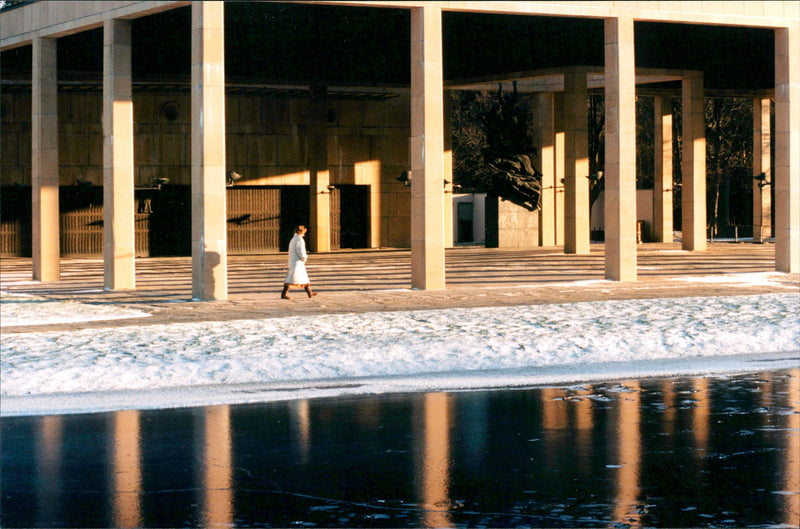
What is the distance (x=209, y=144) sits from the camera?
84.5 ft

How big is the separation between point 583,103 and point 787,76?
14.2m

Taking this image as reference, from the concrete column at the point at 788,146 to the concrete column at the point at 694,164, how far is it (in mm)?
14534

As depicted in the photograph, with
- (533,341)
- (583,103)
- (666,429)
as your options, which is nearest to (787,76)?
(583,103)

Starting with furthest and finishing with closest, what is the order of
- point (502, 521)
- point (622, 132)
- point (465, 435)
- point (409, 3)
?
point (622, 132) < point (409, 3) < point (465, 435) < point (502, 521)

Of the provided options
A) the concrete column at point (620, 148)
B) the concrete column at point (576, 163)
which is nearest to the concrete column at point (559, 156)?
the concrete column at point (576, 163)

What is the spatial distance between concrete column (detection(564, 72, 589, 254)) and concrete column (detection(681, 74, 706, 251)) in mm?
4100

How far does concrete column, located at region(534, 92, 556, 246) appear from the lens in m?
52.6

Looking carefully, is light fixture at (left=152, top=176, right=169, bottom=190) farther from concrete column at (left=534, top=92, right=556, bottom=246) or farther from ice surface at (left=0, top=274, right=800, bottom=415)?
ice surface at (left=0, top=274, right=800, bottom=415)

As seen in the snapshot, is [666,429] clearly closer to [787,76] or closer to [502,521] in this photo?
[502,521]

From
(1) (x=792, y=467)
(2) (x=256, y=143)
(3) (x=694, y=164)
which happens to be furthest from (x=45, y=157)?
(1) (x=792, y=467)

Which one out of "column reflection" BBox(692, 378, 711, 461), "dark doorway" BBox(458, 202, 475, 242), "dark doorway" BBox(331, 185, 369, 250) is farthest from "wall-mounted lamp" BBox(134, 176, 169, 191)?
"column reflection" BBox(692, 378, 711, 461)

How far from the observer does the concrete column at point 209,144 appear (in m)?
25.7

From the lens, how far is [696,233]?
48.1 meters

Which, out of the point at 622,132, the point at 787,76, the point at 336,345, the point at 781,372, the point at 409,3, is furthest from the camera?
the point at 787,76
